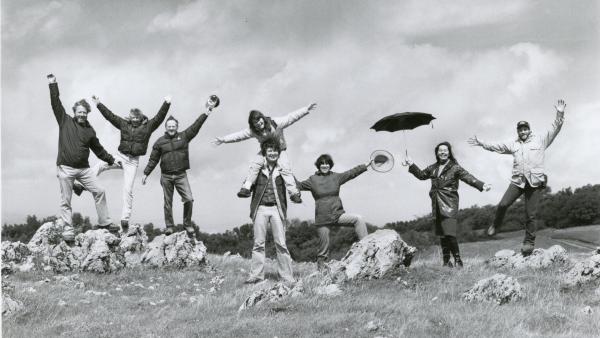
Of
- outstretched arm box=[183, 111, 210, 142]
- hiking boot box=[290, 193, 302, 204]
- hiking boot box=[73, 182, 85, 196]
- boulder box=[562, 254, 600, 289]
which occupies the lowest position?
boulder box=[562, 254, 600, 289]

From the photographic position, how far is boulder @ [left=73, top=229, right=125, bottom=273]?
11.7 m

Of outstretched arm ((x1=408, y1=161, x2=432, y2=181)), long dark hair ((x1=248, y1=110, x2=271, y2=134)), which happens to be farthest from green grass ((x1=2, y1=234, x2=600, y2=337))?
long dark hair ((x1=248, y1=110, x2=271, y2=134))

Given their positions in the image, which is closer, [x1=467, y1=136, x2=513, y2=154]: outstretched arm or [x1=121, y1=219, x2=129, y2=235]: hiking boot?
[x1=467, y1=136, x2=513, y2=154]: outstretched arm

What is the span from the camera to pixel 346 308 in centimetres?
809

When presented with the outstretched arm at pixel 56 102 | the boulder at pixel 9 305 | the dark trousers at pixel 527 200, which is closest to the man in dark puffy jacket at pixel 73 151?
the outstretched arm at pixel 56 102

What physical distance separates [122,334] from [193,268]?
532cm

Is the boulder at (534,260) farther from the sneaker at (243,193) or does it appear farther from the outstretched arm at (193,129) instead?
the outstretched arm at (193,129)

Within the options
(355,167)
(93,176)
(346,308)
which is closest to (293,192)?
(355,167)

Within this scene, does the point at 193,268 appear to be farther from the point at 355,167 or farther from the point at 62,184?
the point at 355,167

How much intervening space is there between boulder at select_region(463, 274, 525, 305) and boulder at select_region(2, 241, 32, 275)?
8.93 metres

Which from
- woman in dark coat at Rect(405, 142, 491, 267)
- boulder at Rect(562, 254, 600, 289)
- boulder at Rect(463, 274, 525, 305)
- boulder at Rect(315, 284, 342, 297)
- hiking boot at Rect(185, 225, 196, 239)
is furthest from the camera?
hiking boot at Rect(185, 225, 196, 239)

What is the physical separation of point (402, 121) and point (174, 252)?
581 cm

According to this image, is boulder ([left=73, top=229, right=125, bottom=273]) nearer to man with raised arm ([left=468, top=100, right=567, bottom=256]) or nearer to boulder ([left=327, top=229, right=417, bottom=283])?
boulder ([left=327, top=229, right=417, bottom=283])

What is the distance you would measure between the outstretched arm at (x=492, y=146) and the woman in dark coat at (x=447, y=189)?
2.76 feet
